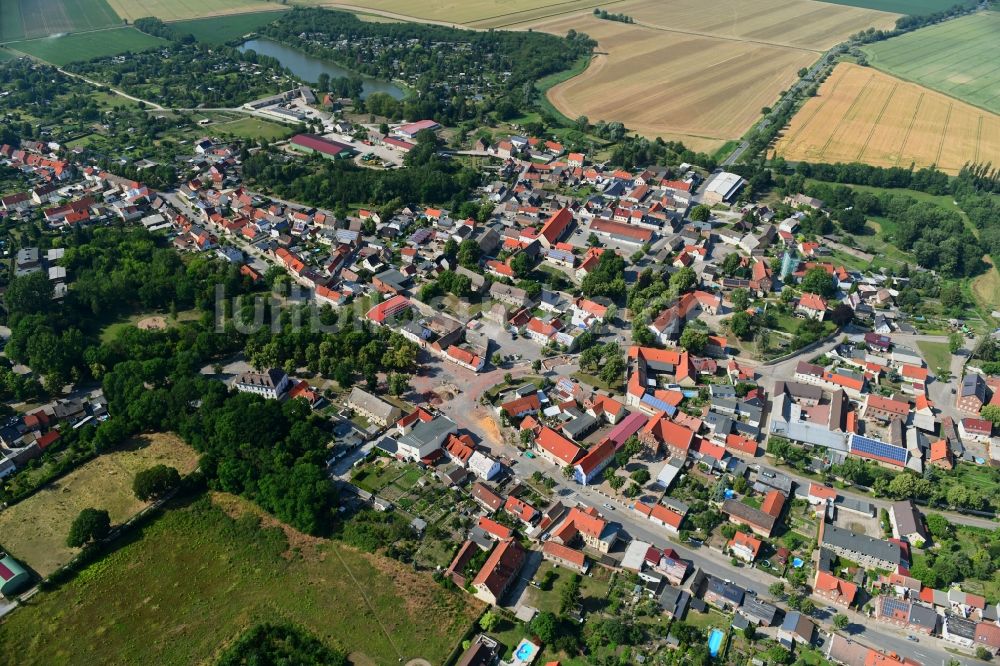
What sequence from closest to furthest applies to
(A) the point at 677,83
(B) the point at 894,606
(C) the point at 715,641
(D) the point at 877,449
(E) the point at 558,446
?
(C) the point at 715,641, (B) the point at 894,606, (E) the point at 558,446, (D) the point at 877,449, (A) the point at 677,83

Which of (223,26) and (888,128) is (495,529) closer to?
(888,128)

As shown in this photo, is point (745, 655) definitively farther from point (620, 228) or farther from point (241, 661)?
point (620, 228)

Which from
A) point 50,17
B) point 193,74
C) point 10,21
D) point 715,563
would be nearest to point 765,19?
point 193,74

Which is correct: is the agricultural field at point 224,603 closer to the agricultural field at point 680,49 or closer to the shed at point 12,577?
the shed at point 12,577

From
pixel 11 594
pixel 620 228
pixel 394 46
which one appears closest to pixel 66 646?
pixel 11 594

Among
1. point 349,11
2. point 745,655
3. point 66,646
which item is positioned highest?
point 349,11

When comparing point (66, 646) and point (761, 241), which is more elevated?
point (761, 241)

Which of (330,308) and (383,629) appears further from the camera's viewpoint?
(330,308)
